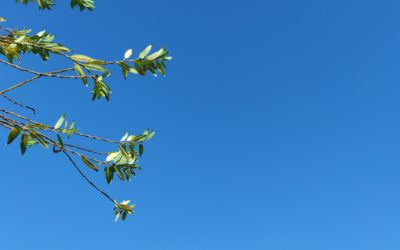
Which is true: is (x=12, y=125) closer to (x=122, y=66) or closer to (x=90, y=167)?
(x=90, y=167)

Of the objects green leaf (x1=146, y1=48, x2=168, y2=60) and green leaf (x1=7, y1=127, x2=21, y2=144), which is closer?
green leaf (x1=7, y1=127, x2=21, y2=144)

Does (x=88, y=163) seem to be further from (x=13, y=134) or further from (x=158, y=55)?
(x=158, y=55)

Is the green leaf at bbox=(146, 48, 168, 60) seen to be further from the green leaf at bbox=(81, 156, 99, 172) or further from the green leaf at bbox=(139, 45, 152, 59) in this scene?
the green leaf at bbox=(81, 156, 99, 172)

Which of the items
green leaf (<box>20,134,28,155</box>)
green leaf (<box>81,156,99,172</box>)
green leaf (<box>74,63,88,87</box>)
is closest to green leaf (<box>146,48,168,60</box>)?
green leaf (<box>74,63,88,87</box>)

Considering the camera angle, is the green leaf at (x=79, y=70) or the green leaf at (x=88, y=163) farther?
the green leaf at (x=88, y=163)

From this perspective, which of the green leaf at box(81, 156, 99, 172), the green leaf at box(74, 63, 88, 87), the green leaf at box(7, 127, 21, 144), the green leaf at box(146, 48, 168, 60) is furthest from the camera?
the green leaf at box(146, 48, 168, 60)

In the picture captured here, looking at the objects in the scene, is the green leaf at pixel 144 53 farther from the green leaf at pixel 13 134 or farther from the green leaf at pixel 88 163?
the green leaf at pixel 13 134

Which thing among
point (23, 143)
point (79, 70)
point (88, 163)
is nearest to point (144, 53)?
point (79, 70)

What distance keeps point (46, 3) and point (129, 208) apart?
312 centimetres

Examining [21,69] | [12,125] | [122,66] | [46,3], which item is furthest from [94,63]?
[46,3]

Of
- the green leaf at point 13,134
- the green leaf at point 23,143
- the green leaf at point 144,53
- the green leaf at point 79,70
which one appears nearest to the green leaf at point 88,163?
the green leaf at point 23,143

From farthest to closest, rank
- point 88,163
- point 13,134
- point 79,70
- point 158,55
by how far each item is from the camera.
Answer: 1. point 158,55
2. point 88,163
3. point 79,70
4. point 13,134

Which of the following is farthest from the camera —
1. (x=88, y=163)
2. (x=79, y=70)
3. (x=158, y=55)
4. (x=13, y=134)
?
(x=158, y=55)

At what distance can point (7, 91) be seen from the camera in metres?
3.74
